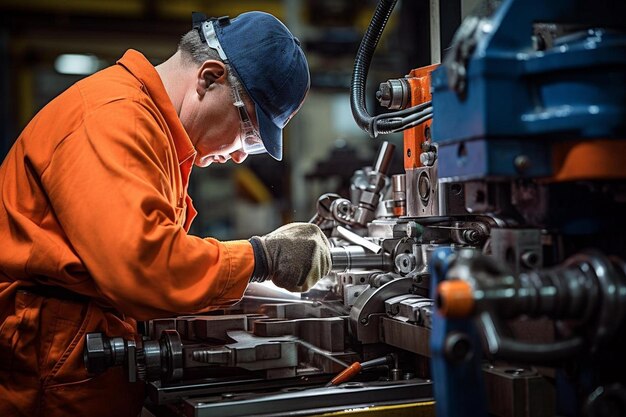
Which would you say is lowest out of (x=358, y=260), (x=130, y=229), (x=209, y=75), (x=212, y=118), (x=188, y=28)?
(x=358, y=260)

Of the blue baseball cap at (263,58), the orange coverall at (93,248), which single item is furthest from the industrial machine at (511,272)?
the blue baseball cap at (263,58)

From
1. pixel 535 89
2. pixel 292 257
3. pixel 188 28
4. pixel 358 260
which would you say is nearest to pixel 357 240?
pixel 358 260

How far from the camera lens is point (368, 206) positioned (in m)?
2.29

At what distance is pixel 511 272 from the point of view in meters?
1.08

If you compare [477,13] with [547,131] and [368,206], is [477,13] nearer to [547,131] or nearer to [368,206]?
[547,131]

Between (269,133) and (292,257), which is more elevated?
(269,133)

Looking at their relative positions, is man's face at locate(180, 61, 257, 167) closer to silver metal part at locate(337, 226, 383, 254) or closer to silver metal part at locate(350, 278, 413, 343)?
silver metal part at locate(337, 226, 383, 254)

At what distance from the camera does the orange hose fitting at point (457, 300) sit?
38.6 inches

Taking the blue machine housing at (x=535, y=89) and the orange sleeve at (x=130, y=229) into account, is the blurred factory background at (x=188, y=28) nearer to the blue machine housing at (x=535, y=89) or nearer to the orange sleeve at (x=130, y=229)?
the orange sleeve at (x=130, y=229)

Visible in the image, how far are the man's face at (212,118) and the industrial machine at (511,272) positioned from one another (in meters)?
0.54

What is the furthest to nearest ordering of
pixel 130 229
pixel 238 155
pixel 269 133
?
pixel 238 155 < pixel 269 133 < pixel 130 229

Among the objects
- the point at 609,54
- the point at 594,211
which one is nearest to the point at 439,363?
the point at 594,211

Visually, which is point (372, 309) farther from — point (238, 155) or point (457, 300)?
point (457, 300)

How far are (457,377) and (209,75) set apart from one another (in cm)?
118
